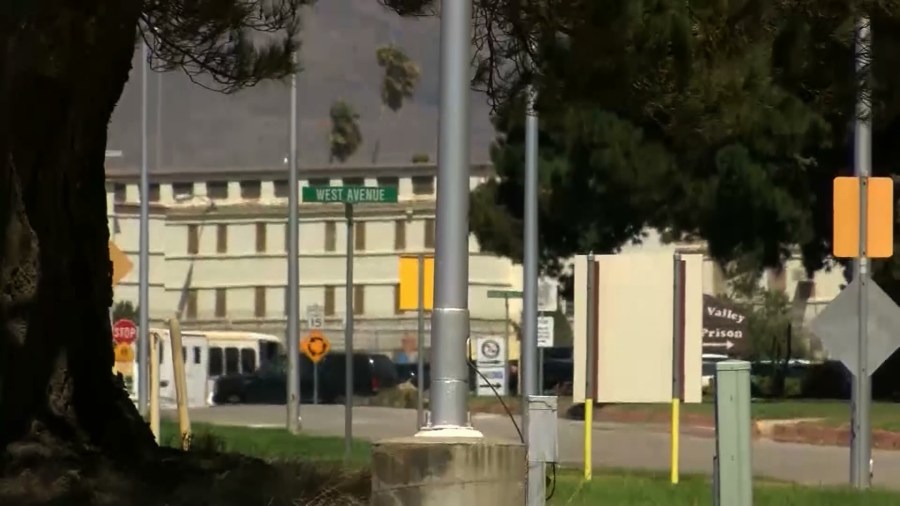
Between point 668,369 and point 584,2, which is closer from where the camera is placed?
point 584,2

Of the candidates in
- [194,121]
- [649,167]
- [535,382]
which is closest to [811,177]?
[649,167]

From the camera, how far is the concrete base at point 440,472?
Answer: 811cm

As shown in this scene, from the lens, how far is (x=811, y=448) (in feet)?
93.9

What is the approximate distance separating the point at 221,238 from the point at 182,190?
551 cm

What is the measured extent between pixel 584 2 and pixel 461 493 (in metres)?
4.29

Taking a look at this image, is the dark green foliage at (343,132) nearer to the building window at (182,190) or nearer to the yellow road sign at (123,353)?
the building window at (182,190)

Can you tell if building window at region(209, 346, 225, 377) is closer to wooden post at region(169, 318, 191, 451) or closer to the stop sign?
the stop sign

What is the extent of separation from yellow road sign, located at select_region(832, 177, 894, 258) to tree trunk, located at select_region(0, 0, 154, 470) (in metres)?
7.33

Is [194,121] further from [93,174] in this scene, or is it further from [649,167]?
[93,174]

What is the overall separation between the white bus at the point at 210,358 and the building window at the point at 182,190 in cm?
1946

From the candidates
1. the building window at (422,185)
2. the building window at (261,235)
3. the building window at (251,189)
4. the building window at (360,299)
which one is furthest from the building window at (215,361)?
the building window at (251,189)

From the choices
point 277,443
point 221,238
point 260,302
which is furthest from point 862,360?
point 260,302

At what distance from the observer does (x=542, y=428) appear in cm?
993

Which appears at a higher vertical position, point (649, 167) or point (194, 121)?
point (194, 121)
